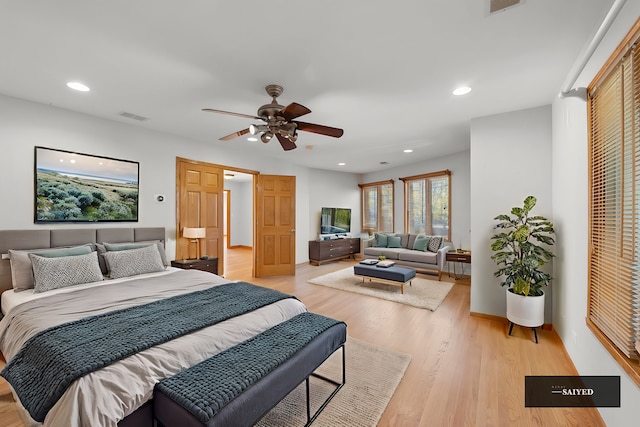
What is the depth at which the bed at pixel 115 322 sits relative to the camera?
1.32 m

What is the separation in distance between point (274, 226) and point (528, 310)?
4.44 metres

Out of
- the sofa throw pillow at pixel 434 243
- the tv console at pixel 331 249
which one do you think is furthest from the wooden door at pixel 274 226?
the sofa throw pillow at pixel 434 243

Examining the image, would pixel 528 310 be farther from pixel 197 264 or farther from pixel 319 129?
pixel 197 264

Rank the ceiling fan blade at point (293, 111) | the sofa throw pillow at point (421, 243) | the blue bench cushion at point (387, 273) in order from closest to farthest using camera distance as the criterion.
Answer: the ceiling fan blade at point (293, 111), the blue bench cushion at point (387, 273), the sofa throw pillow at point (421, 243)

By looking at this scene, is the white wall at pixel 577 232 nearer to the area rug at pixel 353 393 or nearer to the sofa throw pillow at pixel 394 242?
the area rug at pixel 353 393

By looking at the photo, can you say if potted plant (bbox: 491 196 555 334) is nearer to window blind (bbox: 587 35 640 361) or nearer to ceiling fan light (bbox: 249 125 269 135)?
window blind (bbox: 587 35 640 361)

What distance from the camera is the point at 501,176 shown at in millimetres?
3410

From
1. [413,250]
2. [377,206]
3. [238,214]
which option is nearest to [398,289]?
[413,250]

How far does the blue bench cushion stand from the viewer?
14.6 ft

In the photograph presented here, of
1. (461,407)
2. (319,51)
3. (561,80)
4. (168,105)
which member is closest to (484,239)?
(561,80)

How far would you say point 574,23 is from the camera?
183cm

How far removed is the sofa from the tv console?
71 centimetres

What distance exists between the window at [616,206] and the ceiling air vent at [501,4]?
1.96 ft

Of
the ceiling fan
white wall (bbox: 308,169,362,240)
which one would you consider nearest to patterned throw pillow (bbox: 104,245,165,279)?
the ceiling fan
